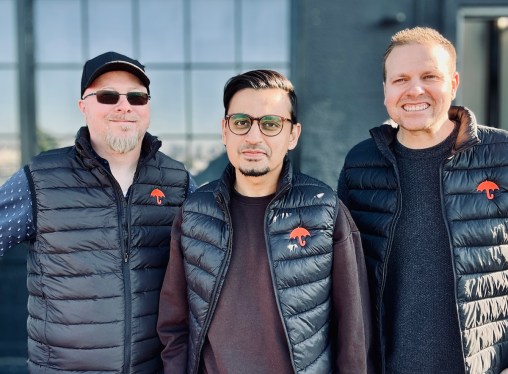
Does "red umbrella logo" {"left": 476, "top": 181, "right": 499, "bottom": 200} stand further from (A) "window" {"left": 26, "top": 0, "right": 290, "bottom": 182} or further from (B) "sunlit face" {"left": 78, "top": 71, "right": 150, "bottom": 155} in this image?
(A) "window" {"left": 26, "top": 0, "right": 290, "bottom": 182}

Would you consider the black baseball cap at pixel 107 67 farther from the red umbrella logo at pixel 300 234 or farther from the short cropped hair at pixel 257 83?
the red umbrella logo at pixel 300 234

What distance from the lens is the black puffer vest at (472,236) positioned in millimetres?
1985

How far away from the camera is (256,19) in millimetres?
4375

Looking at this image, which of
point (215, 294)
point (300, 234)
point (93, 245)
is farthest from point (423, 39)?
point (93, 245)

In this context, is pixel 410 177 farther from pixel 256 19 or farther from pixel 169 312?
pixel 256 19

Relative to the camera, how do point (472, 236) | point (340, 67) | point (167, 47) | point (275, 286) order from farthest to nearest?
point (167, 47) < point (340, 67) < point (472, 236) < point (275, 286)

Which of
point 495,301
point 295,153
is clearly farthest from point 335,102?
point 495,301

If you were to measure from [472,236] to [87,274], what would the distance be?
65.4 inches

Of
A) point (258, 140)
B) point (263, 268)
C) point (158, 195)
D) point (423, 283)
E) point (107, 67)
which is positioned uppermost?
point (107, 67)

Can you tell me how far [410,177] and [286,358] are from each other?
3.10ft

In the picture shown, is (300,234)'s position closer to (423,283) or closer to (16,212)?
(423,283)

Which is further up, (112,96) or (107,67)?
(107,67)

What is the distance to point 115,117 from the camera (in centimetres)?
224

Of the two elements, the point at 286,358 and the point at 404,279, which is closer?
the point at 286,358
